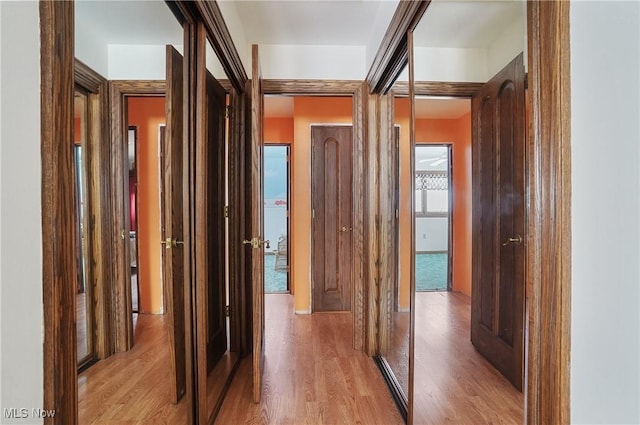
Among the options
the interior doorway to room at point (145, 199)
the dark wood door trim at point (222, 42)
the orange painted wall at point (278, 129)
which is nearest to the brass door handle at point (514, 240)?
the interior doorway to room at point (145, 199)

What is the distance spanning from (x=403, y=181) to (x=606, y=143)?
1.50 m

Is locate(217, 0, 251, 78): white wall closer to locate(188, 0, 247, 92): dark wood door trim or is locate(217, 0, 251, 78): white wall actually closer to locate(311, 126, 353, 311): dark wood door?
locate(188, 0, 247, 92): dark wood door trim

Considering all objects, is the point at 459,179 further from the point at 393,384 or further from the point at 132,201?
the point at 393,384

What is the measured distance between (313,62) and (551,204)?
244 centimetres

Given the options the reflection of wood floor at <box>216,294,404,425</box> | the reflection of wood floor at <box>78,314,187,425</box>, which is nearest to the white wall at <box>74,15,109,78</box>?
the reflection of wood floor at <box>78,314,187,425</box>

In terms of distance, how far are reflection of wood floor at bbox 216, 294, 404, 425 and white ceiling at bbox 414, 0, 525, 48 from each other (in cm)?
192

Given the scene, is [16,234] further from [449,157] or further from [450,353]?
[450,353]

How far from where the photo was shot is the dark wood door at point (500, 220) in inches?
35.0

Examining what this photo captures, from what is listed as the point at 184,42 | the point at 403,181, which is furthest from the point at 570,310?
the point at 184,42

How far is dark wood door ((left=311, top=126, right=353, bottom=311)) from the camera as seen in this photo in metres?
3.71

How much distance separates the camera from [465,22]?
1.29 m

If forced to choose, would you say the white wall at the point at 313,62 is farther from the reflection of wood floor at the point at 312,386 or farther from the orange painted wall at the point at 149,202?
the reflection of wood floor at the point at 312,386

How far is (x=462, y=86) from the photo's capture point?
1.33 m

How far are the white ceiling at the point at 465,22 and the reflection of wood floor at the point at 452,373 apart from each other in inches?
39.9
